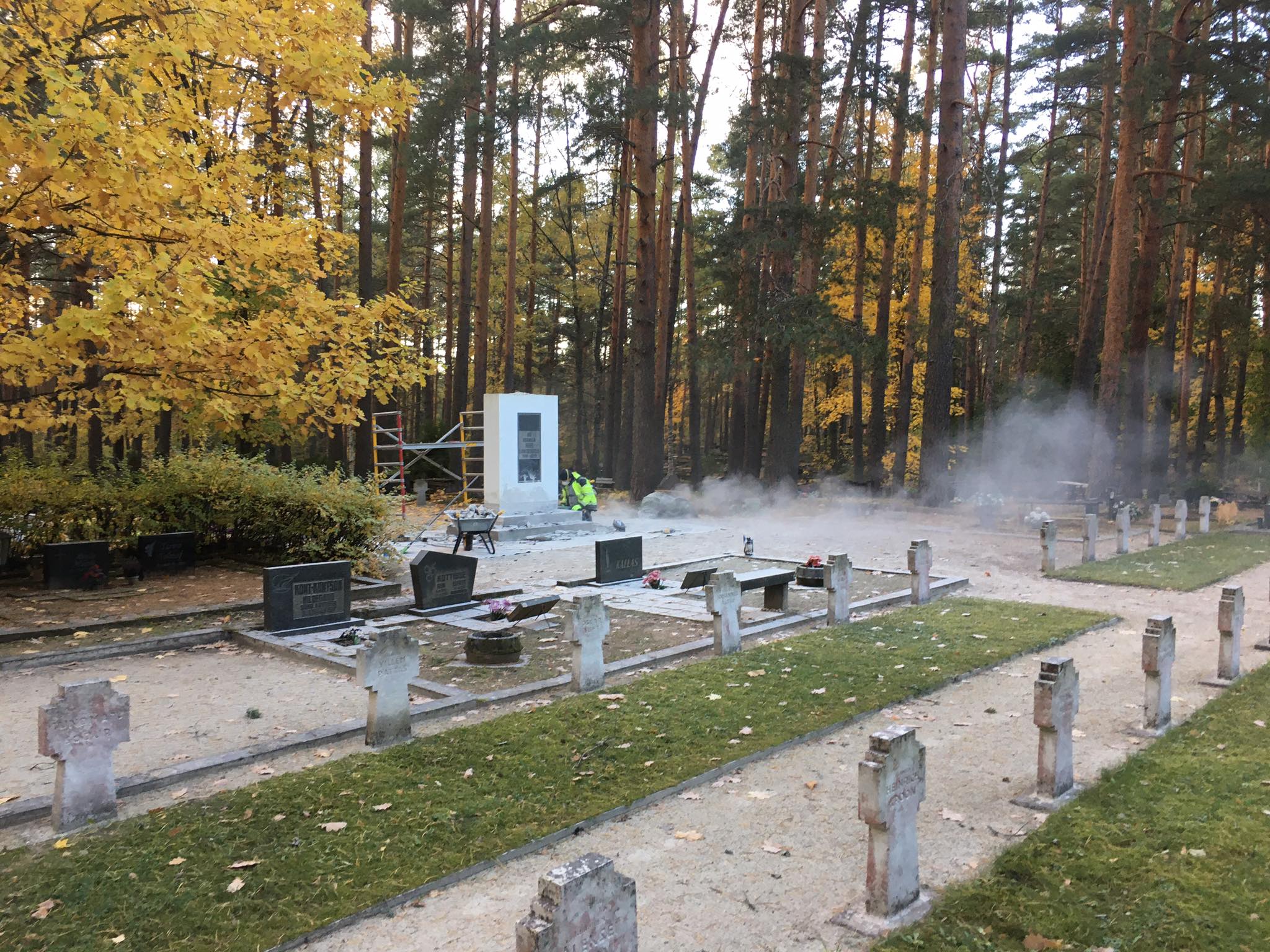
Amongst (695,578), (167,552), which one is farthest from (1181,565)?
(167,552)

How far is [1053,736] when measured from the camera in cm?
512

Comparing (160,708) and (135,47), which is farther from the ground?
(135,47)

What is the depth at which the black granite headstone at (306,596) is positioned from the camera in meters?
9.64

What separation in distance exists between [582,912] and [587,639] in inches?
181

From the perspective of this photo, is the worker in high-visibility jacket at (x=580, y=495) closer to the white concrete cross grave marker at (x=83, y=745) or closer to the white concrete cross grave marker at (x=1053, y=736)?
the white concrete cross grave marker at (x=83, y=745)

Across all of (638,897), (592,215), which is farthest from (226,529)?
(592,215)

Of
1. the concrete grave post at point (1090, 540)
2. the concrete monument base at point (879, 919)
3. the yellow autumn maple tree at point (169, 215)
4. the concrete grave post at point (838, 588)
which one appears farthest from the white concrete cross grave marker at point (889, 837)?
the concrete grave post at point (1090, 540)

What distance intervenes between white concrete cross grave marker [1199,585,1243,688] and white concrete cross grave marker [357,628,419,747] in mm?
7032

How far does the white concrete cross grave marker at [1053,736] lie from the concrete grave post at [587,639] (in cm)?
352

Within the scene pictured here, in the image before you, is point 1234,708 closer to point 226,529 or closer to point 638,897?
point 638,897

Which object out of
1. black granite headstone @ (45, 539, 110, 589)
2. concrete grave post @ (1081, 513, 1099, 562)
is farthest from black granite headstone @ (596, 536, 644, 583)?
concrete grave post @ (1081, 513, 1099, 562)

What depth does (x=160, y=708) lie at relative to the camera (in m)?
7.02

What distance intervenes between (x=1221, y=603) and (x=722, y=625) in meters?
4.54

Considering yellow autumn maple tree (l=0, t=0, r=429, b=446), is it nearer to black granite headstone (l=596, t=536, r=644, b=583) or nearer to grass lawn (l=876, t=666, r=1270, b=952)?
black granite headstone (l=596, t=536, r=644, b=583)
